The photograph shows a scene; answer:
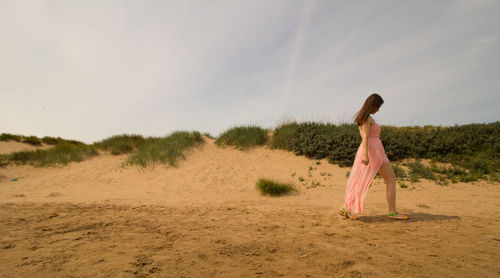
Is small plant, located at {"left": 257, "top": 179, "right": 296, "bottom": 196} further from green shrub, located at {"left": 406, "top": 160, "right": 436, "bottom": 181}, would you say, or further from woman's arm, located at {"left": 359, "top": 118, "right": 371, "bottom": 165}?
green shrub, located at {"left": 406, "top": 160, "right": 436, "bottom": 181}

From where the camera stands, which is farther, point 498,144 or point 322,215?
point 498,144

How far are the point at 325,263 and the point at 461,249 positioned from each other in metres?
1.81

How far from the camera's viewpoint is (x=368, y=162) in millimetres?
4023

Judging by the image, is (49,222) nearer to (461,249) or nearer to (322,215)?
(322,215)

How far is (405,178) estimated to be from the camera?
8.00m

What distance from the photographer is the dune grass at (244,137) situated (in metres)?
12.4

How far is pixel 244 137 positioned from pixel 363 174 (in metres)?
8.72

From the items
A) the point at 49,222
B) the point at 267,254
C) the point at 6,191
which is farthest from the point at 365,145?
the point at 6,191

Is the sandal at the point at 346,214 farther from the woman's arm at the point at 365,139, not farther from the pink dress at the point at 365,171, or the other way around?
the woman's arm at the point at 365,139

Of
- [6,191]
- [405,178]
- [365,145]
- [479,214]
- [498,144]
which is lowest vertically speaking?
[6,191]

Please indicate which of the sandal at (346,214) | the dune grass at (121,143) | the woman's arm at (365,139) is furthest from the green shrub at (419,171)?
the dune grass at (121,143)

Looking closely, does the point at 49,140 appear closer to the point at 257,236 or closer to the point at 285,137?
the point at 285,137

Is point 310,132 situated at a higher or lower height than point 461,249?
higher

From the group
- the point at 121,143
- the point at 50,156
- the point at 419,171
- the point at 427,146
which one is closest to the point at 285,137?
the point at 419,171
